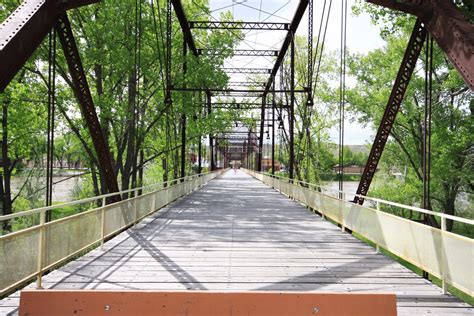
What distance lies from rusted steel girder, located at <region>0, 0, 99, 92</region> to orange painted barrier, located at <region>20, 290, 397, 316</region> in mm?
4303

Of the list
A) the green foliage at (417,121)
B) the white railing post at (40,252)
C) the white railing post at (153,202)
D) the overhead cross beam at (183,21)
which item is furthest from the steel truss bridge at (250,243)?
the overhead cross beam at (183,21)

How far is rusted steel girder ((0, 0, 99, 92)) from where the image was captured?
700 cm

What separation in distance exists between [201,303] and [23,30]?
5.95 m

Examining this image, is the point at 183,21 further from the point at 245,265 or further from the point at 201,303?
the point at 201,303

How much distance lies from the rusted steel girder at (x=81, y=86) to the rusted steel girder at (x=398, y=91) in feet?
22.7

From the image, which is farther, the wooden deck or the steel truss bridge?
the wooden deck

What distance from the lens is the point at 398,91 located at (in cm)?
1070

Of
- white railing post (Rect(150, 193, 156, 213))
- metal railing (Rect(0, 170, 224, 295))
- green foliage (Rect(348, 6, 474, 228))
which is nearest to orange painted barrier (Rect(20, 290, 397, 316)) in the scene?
metal railing (Rect(0, 170, 224, 295))

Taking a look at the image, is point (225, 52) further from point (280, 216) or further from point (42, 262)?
point (42, 262)

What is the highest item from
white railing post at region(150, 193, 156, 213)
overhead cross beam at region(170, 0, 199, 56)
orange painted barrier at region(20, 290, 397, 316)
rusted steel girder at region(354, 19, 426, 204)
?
overhead cross beam at region(170, 0, 199, 56)

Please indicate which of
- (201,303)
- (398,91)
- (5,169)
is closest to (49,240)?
(201,303)

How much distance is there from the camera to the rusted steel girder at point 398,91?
9648mm

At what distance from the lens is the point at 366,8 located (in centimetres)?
1906

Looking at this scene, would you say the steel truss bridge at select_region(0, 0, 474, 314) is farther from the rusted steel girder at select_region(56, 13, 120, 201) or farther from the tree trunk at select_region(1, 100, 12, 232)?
the tree trunk at select_region(1, 100, 12, 232)
